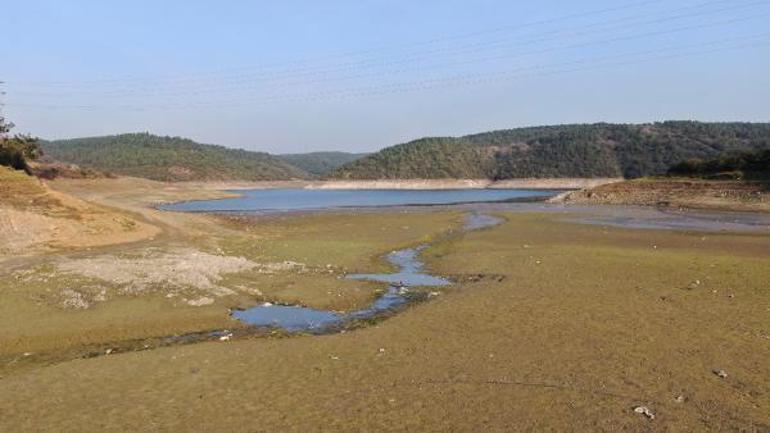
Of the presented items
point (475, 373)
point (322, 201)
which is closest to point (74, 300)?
point (475, 373)

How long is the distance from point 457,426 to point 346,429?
147 centimetres

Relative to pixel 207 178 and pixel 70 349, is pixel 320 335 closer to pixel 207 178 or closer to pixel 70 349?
pixel 70 349

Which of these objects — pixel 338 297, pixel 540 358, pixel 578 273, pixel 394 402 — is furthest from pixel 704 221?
pixel 394 402

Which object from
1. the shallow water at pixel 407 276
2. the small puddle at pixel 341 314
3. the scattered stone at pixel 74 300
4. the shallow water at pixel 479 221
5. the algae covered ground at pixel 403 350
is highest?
the scattered stone at pixel 74 300

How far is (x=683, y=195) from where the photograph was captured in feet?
231

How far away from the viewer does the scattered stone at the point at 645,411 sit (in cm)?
911

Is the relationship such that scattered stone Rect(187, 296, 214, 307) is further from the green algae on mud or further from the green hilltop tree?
the green hilltop tree

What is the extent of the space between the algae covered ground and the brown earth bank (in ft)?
132

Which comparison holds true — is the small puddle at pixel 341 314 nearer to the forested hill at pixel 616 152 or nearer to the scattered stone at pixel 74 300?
the scattered stone at pixel 74 300

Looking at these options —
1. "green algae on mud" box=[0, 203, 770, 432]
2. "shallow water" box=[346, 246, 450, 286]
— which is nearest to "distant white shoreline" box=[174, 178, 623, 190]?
"shallow water" box=[346, 246, 450, 286]

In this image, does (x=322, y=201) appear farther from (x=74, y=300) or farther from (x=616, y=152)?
(x=616, y=152)

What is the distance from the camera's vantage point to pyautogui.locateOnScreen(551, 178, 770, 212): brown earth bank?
61.8 meters

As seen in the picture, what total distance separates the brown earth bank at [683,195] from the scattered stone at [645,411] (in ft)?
182

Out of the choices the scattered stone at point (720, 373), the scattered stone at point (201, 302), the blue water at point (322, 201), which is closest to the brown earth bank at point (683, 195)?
the blue water at point (322, 201)
